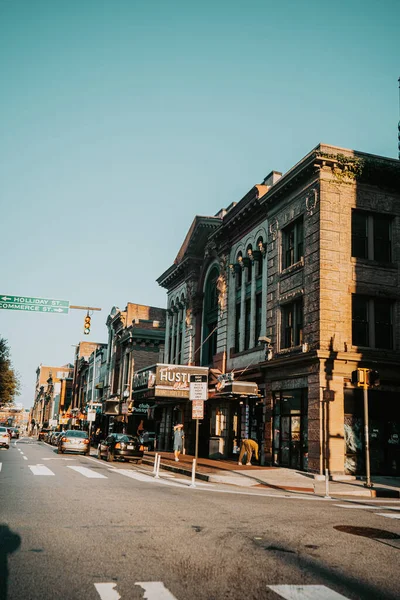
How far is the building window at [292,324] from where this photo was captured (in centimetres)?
2489

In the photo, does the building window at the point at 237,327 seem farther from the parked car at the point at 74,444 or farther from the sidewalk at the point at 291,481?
the parked car at the point at 74,444

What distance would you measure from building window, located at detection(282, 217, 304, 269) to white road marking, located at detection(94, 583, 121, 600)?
69.2 feet

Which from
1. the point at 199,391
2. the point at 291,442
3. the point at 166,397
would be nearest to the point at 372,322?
the point at 291,442

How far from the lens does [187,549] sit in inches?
280

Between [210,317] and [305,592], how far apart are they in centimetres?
3106

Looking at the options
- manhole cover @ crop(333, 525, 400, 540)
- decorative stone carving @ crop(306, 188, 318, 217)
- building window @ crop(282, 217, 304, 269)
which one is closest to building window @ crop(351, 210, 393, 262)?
decorative stone carving @ crop(306, 188, 318, 217)

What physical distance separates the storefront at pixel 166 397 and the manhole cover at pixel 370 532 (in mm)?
23600

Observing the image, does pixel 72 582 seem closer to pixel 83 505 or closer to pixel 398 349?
pixel 83 505

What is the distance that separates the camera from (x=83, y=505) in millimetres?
10609

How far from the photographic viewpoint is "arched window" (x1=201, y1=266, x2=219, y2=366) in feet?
118

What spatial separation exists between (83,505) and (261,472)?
1240cm

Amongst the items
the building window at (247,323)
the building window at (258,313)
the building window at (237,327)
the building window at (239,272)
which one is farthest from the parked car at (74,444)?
the building window at (239,272)

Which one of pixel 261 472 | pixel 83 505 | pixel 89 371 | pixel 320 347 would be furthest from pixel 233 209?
pixel 89 371

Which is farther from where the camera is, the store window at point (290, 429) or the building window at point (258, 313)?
the building window at point (258, 313)
